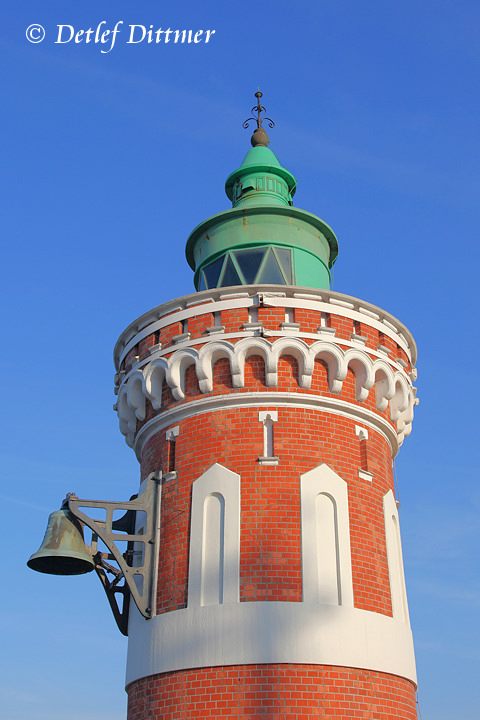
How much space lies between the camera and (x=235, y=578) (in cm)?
1205

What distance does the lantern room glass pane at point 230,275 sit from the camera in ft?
52.0

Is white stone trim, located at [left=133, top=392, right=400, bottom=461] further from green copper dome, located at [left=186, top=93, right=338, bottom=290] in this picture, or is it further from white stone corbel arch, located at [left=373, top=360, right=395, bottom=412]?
green copper dome, located at [left=186, top=93, right=338, bottom=290]

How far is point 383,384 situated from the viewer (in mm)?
14500

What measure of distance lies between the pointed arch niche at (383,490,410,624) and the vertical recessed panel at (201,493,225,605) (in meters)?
3.05

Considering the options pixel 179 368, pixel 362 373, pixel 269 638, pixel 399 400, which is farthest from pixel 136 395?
pixel 269 638

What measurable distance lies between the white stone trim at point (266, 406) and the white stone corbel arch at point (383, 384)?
31 cm

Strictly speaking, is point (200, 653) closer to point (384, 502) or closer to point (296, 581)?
point (296, 581)

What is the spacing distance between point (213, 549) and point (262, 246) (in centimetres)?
657

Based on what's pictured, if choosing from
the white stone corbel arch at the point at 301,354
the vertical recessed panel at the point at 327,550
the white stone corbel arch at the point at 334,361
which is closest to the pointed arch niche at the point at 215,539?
the vertical recessed panel at the point at 327,550

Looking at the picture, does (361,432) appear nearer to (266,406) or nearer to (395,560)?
(266,406)

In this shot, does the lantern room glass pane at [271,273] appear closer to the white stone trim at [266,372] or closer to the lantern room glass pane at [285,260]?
the lantern room glass pane at [285,260]

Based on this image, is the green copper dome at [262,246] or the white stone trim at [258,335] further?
the green copper dome at [262,246]

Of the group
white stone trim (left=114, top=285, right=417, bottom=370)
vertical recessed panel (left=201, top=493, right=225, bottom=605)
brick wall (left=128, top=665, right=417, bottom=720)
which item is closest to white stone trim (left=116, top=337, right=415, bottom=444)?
white stone trim (left=114, top=285, right=417, bottom=370)

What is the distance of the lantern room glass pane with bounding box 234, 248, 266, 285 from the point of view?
1584cm
